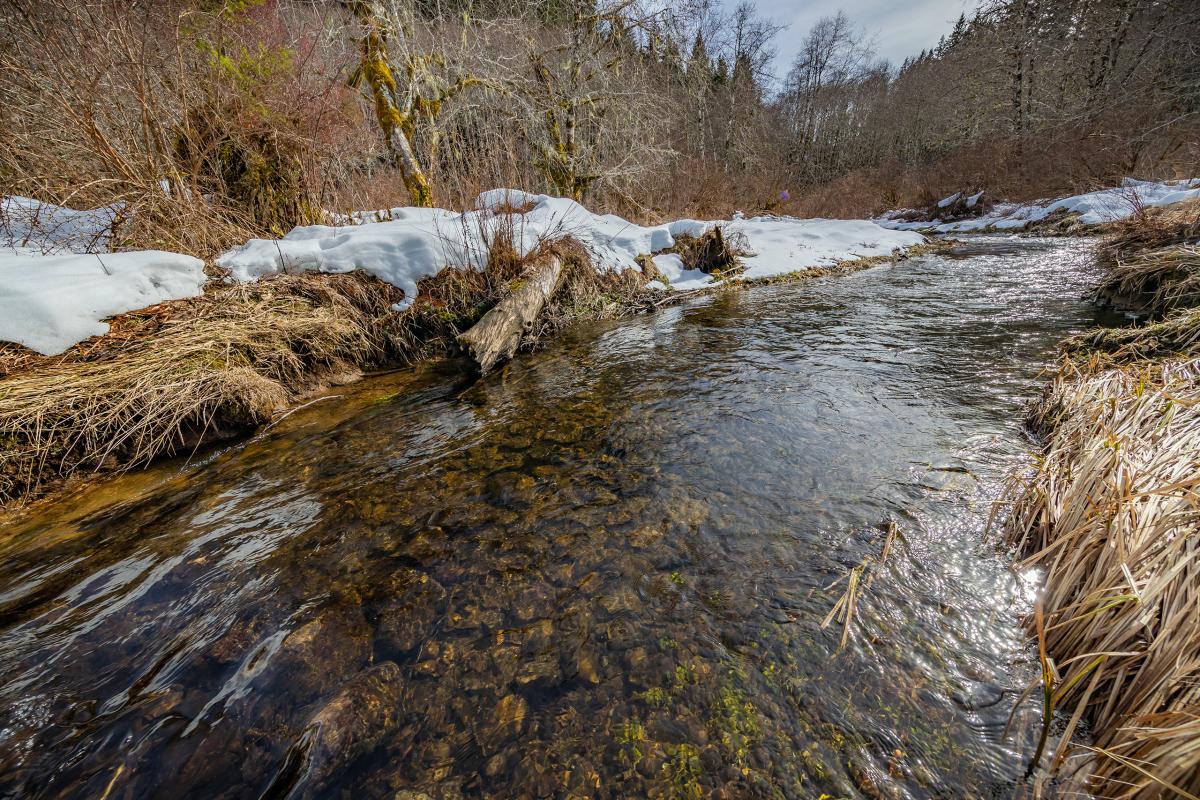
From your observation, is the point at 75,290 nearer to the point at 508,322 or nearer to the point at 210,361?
the point at 210,361

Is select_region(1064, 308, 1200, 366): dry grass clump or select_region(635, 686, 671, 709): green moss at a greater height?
select_region(1064, 308, 1200, 366): dry grass clump

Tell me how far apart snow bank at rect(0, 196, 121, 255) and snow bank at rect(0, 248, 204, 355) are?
28cm

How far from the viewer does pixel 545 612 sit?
1.55 meters

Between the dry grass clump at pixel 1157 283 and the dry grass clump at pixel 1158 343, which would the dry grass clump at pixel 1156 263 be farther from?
the dry grass clump at pixel 1158 343

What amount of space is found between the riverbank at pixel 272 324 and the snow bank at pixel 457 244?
0.08 ft

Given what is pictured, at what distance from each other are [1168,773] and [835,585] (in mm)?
785

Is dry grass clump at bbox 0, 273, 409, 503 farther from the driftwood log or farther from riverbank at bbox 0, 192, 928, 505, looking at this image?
the driftwood log

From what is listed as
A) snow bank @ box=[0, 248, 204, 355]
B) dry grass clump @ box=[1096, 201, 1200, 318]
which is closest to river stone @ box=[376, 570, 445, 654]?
snow bank @ box=[0, 248, 204, 355]

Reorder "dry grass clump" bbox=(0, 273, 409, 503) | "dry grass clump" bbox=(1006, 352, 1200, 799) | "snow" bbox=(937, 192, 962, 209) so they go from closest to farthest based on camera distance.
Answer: "dry grass clump" bbox=(1006, 352, 1200, 799), "dry grass clump" bbox=(0, 273, 409, 503), "snow" bbox=(937, 192, 962, 209)

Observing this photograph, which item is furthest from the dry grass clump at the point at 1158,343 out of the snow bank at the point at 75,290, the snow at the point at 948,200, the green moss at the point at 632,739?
the snow at the point at 948,200

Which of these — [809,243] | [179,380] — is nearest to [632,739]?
[179,380]

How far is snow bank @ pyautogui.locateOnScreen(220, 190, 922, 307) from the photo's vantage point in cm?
427

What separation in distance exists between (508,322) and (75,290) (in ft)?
10.0

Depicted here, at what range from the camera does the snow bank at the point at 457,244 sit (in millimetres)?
4270
